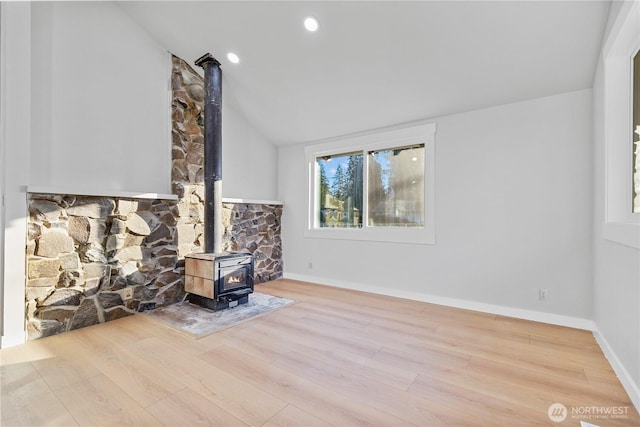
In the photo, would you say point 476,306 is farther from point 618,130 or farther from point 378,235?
point 618,130

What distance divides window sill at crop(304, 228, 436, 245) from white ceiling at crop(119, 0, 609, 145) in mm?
1449

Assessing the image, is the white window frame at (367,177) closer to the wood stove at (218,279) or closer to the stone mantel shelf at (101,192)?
the wood stove at (218,279)

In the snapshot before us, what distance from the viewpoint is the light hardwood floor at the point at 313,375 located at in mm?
1612

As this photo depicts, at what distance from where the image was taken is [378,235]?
416 centimetres

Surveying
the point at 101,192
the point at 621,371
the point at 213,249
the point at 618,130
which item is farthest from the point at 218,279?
the point at 618,130

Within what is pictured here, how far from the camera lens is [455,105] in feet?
11.2

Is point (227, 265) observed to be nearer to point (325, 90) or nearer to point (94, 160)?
point (94, 160)

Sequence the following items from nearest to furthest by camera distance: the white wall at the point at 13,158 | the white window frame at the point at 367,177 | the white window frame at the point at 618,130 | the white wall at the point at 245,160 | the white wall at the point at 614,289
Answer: the white wall at the point at 614,289, the white window frame at the point at 618,130, the white wall at the point at 13,158, the white window frame at the point at 367,177, the white wall at the point at 245,160

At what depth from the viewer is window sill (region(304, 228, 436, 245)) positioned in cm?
376

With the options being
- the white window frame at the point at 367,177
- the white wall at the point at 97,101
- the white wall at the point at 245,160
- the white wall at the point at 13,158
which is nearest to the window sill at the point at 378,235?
the white window frame at the point at 367,177

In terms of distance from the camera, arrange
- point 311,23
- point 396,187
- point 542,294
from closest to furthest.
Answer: point 311,23, point 542,294, point 396,187

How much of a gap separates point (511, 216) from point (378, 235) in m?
1.60

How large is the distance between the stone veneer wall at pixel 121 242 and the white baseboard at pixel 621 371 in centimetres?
400

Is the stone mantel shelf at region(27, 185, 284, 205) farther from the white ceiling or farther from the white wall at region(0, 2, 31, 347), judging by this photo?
the white ceiling
